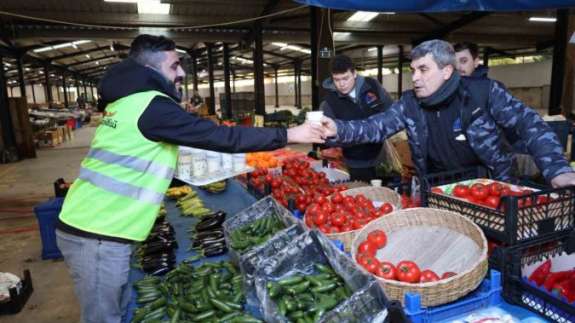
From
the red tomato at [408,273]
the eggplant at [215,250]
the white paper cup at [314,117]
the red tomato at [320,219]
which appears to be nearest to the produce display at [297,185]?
the red tomato at [320,219]

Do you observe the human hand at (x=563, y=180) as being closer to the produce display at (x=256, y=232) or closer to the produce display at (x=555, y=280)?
the produce display at (x=555, y=280)

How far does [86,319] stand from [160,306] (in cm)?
36

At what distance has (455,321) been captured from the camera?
1504 mm

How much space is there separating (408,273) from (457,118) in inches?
44.2

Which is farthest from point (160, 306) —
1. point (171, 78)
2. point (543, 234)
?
point (543, 234)

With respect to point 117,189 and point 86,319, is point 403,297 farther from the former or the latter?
point 86,319

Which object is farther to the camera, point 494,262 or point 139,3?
point 139,3

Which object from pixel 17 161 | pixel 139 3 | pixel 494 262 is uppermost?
pixel 139 3

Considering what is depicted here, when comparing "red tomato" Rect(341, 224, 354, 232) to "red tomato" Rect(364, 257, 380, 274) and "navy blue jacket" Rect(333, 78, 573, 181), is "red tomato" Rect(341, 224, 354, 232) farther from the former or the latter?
"navy blue jacket" Rect(333, 78, 573, 181)

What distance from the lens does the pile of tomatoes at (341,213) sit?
89.0 inches

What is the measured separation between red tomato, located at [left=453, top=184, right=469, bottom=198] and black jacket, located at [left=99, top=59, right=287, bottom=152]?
1055 mm

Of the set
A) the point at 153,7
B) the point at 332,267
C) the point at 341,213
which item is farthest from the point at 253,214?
the point at 153,7

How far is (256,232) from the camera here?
2.60m

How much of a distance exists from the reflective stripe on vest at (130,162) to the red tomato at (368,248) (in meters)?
1.02
